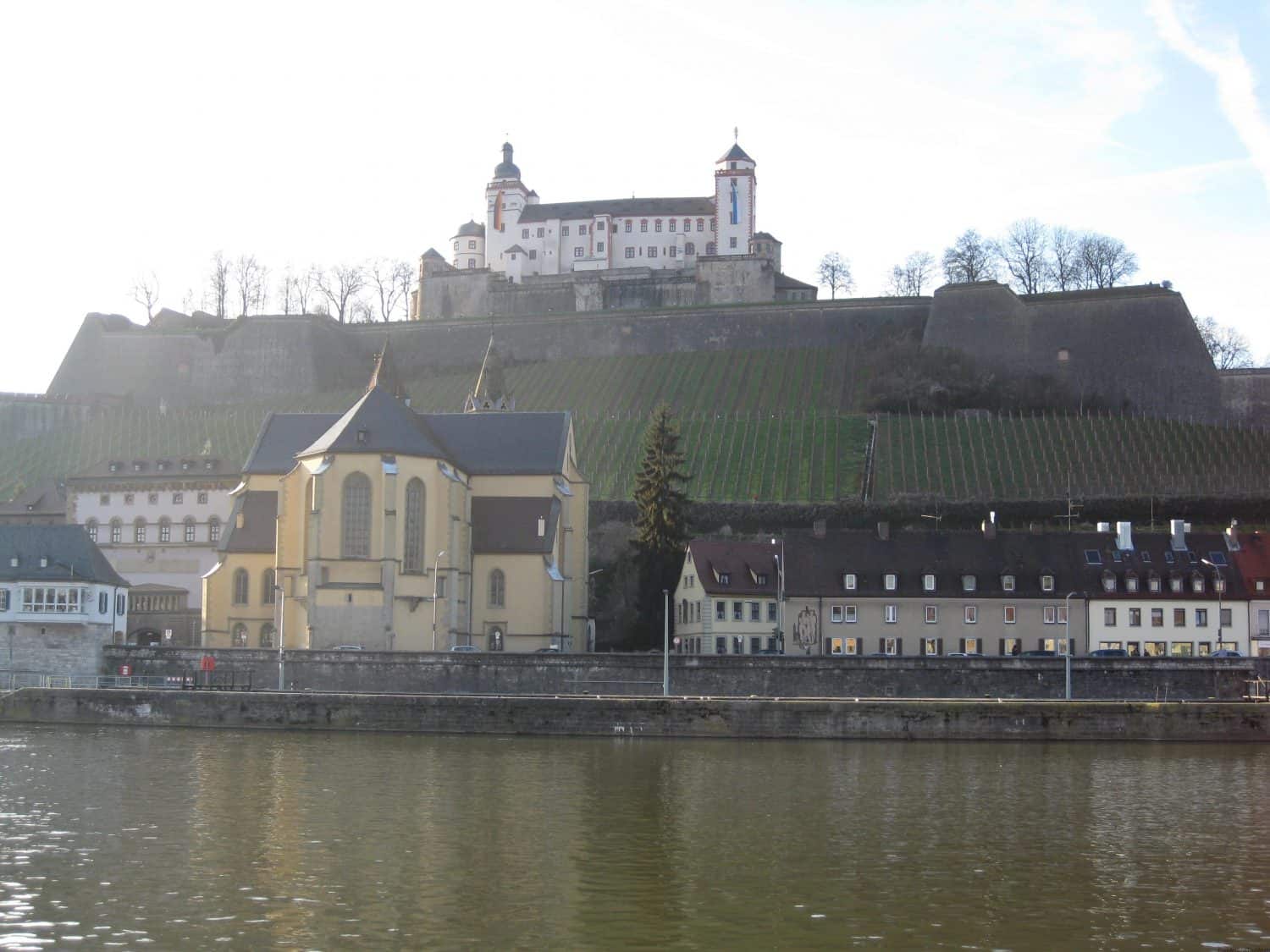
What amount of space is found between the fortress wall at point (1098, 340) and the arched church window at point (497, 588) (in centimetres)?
5201

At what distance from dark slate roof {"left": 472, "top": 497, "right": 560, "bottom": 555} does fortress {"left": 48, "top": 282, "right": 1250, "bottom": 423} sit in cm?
4957

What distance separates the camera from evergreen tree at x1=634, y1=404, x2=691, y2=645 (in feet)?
233

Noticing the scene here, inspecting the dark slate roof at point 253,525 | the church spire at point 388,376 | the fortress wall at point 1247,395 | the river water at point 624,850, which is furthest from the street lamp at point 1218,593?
the church spire at point 388,376

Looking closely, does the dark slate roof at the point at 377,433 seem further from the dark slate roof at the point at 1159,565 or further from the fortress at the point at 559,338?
the fortress at the point at 559,338

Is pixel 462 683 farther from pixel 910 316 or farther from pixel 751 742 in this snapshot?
pixel 910 316

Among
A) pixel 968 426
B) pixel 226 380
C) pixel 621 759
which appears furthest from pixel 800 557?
pixel 226 380

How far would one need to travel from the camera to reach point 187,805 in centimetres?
3344

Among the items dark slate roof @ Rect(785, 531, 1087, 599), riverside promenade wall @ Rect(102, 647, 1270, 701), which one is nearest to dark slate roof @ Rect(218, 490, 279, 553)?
riverside promenade wall @ Rect(102, 647, 1270, 701)

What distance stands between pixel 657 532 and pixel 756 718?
73.5 ft

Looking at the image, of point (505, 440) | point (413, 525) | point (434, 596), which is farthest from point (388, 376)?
point (434, 596)

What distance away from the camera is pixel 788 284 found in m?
130

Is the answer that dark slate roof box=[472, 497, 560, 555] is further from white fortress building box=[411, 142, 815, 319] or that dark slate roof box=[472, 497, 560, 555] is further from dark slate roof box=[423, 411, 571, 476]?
white fortress building box=[411, 142, 815, 319]

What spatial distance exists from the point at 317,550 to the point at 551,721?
16313 millimetres

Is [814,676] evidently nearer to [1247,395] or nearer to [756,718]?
[756,718]
